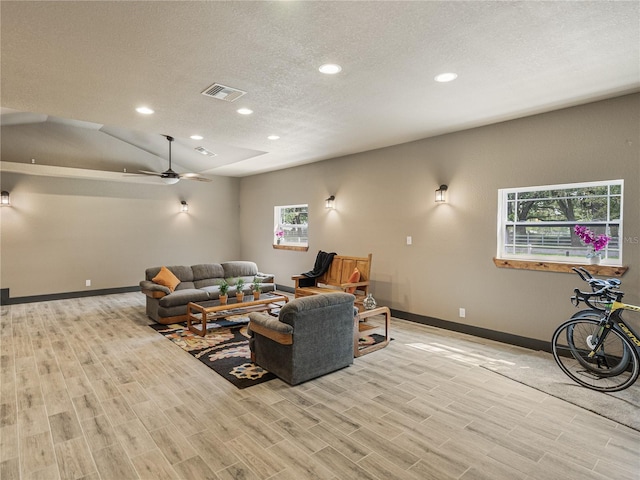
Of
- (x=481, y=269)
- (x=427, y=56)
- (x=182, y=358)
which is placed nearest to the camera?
(x=427, y=56)

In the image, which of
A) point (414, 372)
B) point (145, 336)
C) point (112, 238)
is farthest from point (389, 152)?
point (112, 238)

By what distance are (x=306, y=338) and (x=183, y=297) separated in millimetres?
2914

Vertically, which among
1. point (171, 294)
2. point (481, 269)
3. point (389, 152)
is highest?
point (389, 152)

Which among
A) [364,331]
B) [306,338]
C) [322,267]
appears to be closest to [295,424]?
[306,338]

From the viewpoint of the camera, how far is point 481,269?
474cm

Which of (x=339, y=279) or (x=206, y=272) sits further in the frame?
(x=206, y=272)

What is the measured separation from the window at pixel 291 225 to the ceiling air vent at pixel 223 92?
410 cm

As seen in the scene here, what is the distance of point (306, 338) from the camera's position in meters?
3.30

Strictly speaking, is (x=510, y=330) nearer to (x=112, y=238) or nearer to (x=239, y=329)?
(x=239, y=329)

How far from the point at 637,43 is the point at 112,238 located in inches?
348

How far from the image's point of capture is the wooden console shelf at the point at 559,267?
364 centimetres

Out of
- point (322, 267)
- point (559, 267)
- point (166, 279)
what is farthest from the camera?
point (322, 267)

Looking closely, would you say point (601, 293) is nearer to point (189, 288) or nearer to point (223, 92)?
point (223, 92)

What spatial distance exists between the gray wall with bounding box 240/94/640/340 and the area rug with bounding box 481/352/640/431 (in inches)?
21.3
